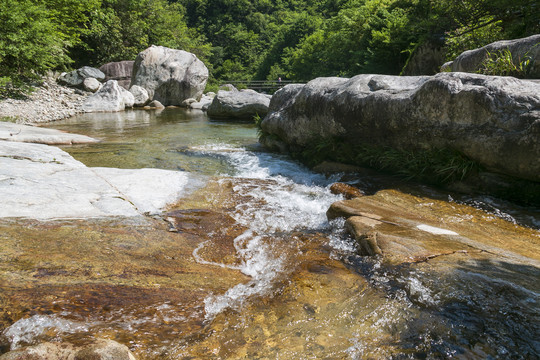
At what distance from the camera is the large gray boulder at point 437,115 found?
4.89 meters

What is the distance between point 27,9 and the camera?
569 inches

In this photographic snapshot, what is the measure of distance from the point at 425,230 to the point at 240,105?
12.9m

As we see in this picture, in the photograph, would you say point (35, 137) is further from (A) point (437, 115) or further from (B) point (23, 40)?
(B) point (23, 40)

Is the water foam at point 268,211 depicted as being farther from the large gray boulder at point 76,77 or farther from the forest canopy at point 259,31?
the large gray boulder at point 76,77

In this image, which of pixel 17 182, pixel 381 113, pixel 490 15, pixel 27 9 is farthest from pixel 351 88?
pixel 27 9

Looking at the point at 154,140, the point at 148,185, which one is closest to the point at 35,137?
the point at 154,140

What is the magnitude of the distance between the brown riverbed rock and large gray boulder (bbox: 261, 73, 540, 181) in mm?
988

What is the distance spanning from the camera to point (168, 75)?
22.0 meters

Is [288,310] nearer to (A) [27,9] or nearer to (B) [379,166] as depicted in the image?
(B) [379,166]

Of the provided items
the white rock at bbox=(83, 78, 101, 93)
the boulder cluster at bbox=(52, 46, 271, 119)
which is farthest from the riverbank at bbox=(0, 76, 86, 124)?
the boulder cluster at bbox=(52, 46, 271, 119)

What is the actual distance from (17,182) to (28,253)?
72.8 inches

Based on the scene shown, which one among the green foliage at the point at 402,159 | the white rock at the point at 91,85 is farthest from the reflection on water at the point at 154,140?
the white rock at the point at 91,85

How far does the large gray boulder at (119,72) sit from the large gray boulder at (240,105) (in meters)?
9.79

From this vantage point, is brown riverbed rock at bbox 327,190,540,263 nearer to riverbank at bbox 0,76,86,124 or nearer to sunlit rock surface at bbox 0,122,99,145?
sunlit rock surface at bbox 0,122,99,145
